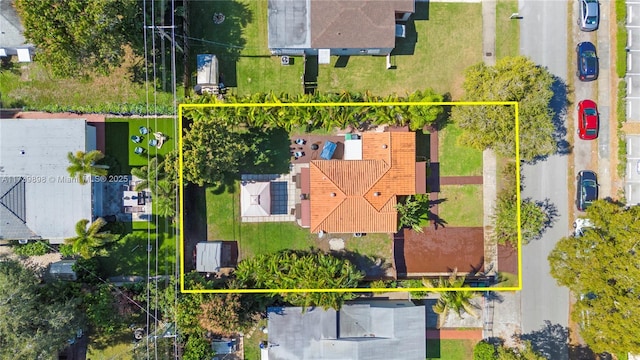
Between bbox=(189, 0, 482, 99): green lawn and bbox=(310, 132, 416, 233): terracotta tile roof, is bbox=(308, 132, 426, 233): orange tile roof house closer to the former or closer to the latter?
bbox=(310, 132, 416, 233): terracotta tile roof

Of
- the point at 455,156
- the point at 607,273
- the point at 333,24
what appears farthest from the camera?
the point at 455,156

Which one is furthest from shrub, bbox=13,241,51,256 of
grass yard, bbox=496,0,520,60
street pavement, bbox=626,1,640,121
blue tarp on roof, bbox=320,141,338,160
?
street pavement, bbox=626,1,640,121

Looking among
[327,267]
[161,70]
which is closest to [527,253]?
[327,267]

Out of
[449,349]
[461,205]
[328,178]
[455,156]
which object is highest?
[455,156]

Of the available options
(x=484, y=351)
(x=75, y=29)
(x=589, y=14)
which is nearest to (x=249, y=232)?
(x=75, y=29)

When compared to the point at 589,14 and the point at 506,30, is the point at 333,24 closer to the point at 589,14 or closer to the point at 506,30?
the point at 506,30
